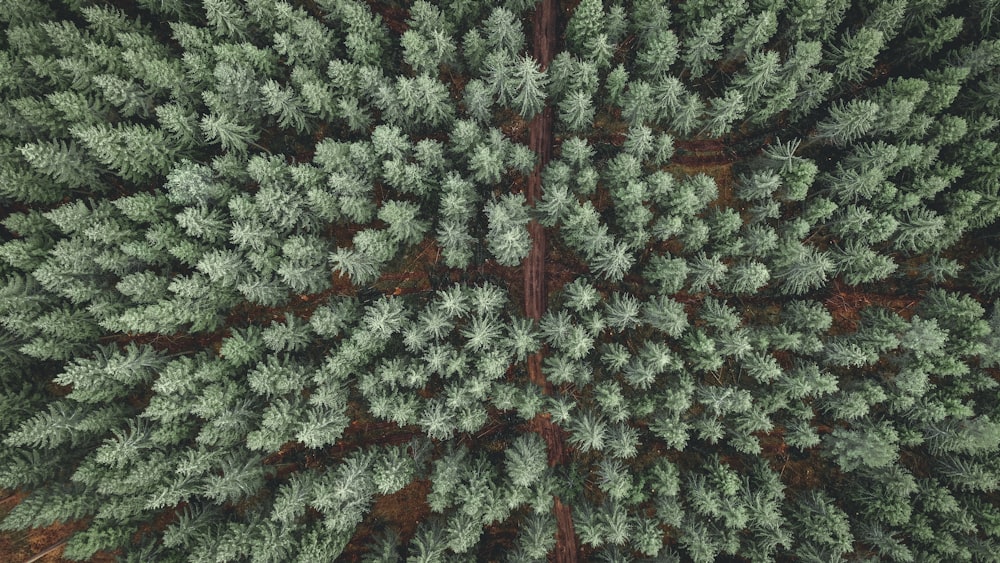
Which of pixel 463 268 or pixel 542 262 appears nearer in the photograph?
pixel 463 268

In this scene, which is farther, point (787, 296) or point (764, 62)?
point (787, 296)

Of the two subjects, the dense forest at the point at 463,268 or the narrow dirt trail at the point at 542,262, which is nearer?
the dense forest at the point at 463,268

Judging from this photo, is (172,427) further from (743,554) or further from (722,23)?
(722,23)

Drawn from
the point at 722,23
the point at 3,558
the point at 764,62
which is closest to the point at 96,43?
the point at 3,558

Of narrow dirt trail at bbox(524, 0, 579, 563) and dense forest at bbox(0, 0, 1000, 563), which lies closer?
dense forest at bbox(0, 0, 1000, 563)
